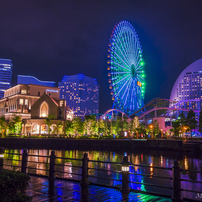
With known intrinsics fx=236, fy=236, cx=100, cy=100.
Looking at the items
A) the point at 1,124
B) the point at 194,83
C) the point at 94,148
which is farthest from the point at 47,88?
the point at 194,83

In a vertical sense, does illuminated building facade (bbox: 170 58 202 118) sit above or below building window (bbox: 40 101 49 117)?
above

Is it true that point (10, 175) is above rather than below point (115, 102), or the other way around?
below

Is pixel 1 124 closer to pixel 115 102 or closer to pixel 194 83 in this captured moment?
pixel 115 102

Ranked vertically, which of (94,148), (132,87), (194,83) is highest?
(194,83)

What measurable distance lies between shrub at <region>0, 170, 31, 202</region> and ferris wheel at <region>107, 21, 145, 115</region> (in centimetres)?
7651

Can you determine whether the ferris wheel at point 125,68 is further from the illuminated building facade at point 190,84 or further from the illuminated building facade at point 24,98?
the illuminated building facade at point 190,84

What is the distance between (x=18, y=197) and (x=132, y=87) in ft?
283

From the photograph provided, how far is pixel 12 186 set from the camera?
740cm

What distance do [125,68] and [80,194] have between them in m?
80.1

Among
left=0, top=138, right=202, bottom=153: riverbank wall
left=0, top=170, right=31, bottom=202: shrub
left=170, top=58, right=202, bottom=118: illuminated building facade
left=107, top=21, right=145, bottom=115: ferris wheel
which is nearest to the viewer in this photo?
left=0, top=170, right=31, bottom=202: shrub

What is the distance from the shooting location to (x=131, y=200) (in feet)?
31.5

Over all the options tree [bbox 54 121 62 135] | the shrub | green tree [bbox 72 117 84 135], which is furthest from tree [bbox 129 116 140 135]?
the shrub

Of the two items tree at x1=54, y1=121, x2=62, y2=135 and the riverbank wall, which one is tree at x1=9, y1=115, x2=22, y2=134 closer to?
tree at x1=54, y1=121, x2=62, y2=135

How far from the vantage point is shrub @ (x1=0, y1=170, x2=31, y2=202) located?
23.7 feet
